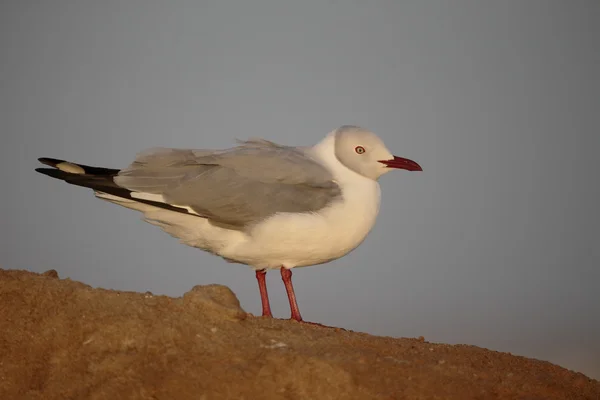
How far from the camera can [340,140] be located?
787cm

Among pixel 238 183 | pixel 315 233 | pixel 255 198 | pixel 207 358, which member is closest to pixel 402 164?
pixel 315 233

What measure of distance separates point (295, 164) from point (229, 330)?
2299 millimetres

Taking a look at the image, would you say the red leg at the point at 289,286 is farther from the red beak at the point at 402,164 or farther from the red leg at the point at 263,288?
the red beak at the point at 402,164

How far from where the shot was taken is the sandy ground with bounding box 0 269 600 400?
15.8ft

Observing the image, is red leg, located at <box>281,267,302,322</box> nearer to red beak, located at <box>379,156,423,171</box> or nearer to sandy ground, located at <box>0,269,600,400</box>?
sandy ground, located at <box>0,269,600,400</box>

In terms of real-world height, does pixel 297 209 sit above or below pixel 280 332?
above

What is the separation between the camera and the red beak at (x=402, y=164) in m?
7.85

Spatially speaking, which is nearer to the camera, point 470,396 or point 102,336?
point 470,396

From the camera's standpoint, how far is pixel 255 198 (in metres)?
7.25

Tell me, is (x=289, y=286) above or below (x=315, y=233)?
below

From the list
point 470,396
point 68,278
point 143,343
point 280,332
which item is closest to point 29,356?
point 143,343

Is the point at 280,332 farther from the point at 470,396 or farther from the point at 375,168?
the point at 375,168

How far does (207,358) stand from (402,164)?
3.57m

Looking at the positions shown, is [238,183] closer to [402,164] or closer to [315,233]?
[315,233]
